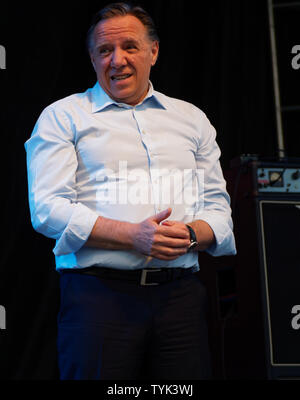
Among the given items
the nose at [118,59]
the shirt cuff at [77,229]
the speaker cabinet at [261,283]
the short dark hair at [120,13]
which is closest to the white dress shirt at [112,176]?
the shirt cuff at [77,229]

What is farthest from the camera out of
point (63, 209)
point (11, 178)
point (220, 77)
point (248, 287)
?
point (220, 77)

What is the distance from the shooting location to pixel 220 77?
2.89 metres

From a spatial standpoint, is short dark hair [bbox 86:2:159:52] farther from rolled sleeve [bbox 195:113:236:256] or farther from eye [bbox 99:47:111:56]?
rolled sleeve [bbox 195:113:236:256]

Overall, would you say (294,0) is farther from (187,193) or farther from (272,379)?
(272,379)

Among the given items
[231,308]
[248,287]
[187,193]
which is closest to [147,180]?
[187,193]

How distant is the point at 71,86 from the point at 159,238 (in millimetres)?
1457

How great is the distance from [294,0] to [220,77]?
0.61m

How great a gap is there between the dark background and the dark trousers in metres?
1.01

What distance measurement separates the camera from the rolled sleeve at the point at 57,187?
5.00ft

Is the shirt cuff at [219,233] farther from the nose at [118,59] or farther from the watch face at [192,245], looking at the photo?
the nose at [118,59]

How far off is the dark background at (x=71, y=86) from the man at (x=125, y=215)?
89 centimetres

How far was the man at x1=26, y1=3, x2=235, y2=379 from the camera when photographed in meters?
1.52

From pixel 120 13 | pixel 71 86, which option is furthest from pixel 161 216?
A: pixel 71 86

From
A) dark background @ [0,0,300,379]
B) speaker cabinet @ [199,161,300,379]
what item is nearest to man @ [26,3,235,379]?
speaker cabinet @ [199,161,300,379]
